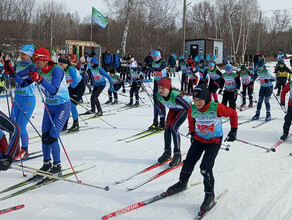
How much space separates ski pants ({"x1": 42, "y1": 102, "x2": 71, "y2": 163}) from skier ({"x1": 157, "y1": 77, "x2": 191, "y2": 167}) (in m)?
1.55

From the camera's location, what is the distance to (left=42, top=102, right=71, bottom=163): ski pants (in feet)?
13.5

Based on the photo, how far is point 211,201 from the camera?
11.3ft

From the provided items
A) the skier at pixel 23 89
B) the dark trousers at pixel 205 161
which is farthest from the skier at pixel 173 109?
the skier at pixel 23 89

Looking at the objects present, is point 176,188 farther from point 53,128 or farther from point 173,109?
point 53,128

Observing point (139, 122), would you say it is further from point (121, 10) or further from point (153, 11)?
point (153, 11)

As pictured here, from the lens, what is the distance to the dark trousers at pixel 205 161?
11.0ft

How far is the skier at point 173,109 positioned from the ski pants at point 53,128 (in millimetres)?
1554

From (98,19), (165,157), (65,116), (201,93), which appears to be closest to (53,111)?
(65,116)

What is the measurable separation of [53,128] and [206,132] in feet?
7.15

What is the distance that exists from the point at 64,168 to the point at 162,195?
1.89 metres

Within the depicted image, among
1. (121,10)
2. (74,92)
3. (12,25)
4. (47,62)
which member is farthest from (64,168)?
(121,10)

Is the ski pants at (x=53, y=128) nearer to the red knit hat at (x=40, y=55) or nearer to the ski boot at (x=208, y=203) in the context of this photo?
the red knit hat at (x=40, y=55)

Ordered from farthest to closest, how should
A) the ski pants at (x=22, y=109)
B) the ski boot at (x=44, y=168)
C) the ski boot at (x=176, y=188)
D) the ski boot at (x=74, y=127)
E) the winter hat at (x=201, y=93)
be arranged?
1. the ski boot at (x=74, y=127)
2. the ski pants at (x=22, y=109)
3. the ski boot at (x=44, y=168)
4. the ski boot at (x=176, y=188)
5. the winter hat at (x=201, y=93)

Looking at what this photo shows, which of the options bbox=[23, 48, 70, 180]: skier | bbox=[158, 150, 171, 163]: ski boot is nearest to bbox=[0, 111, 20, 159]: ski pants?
bbox=[23, 48, 70, 180]: skier
